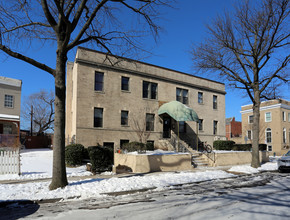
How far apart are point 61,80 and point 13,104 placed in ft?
82.8

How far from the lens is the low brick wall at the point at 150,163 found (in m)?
13.2

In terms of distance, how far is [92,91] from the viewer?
19328 millimetres

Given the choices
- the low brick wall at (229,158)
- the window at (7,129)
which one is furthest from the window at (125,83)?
the window at (7,129)

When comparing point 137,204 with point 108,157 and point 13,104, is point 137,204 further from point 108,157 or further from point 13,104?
point 13,104

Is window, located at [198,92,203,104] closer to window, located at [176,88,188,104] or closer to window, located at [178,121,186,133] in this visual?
window, located at [176,88,188,104]

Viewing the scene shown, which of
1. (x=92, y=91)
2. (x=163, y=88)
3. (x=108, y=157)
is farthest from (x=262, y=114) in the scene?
(x=108, y=157)

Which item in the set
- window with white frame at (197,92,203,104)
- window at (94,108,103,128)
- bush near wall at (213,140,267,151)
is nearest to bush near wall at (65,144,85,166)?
window at (94,108,103,128)

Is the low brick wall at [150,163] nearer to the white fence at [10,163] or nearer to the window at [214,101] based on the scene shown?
the white fence at [10,163]

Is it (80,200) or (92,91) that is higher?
(92,91)

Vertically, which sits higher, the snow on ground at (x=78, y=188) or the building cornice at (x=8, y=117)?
the building cornice at (x=8, y=117)

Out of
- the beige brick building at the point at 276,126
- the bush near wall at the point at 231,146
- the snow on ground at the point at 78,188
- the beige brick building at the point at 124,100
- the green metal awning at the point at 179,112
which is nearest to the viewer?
the snow on ground at the point at 78,188

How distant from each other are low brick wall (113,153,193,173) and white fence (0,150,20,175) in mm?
4911

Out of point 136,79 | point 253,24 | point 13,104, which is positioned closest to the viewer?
point 253,24

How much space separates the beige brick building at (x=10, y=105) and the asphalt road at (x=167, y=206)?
24.5 metres
